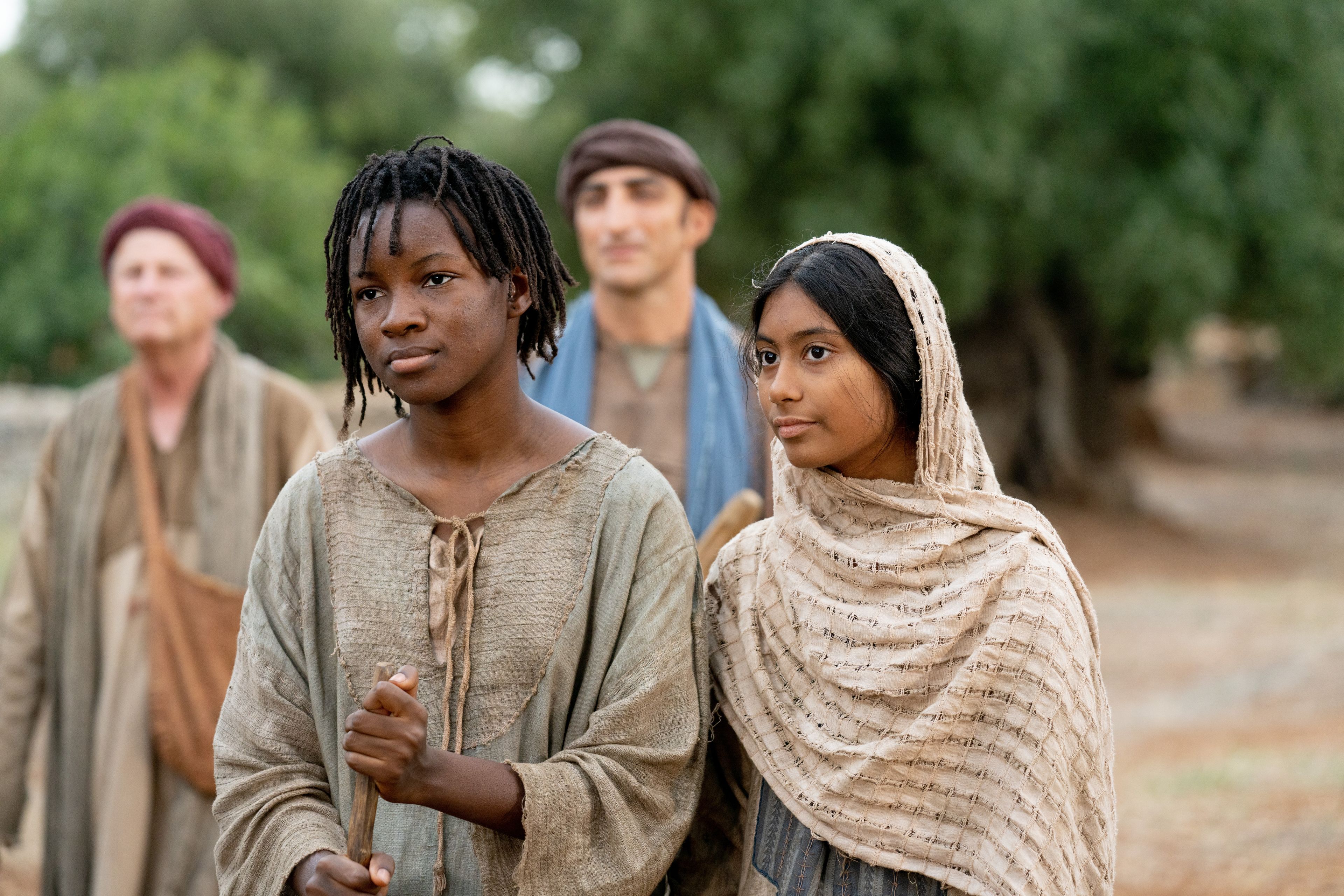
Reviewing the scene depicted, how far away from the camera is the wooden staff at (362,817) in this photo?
1.90 metres

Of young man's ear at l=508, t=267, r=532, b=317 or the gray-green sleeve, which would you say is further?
young man's ear at l=508, t=267, r=532, b=317

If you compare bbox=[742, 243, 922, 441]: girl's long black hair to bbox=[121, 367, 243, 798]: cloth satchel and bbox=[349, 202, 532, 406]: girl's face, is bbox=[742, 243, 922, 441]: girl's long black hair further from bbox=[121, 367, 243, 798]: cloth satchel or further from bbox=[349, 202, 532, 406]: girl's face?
bbox=[121, 367, 243, 798]: cloth satchel

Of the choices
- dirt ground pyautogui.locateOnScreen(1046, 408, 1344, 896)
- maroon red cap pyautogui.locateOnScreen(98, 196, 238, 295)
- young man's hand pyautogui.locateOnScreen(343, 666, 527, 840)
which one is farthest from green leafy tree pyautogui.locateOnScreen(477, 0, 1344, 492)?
young man's hand pyautogui.locateOnScreen(343, 666, 527, 840)

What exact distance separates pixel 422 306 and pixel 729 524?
1380 millimetres

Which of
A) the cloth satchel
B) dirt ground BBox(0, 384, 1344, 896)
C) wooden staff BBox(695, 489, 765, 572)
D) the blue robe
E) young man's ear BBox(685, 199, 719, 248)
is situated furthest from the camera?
dirt ground BBox(0, 384, 1344, 896)

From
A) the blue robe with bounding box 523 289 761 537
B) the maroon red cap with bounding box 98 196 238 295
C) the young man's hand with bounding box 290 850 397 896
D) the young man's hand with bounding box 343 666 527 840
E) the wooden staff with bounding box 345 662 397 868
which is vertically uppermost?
the maroon red cap with bounding box 98 196 238 295

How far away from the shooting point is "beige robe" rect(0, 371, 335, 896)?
3854 millimetres

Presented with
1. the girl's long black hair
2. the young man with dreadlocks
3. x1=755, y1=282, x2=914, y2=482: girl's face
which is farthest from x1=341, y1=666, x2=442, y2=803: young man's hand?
the girl's long black hair

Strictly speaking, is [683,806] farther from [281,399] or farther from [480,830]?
[281,399]

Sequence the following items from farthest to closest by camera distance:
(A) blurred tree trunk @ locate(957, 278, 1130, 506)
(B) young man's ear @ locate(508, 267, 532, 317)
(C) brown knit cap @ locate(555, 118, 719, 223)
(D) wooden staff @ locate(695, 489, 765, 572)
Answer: (A) blurred tree trunk @ locate(957, 278, 1130, 506), (C) brown knit cap @ locate(555, 118, 719, 223), (D) wooden staff @ locate(695, 489, 765, 572), (B) young man's ear @ locate(508, 267, 532, 317)

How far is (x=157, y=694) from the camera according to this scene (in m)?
3.86

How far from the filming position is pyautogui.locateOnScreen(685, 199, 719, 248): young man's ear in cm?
418

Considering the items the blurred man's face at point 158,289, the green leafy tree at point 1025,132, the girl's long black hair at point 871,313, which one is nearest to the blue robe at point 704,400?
the blurred man's face at point 158,289

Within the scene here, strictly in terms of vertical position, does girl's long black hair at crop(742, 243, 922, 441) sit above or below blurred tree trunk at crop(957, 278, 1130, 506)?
below
